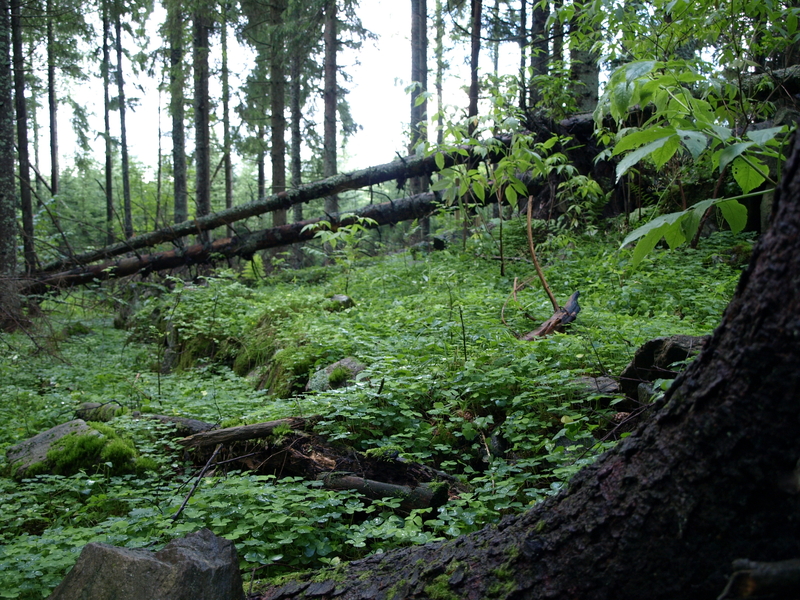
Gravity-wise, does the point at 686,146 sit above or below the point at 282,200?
below

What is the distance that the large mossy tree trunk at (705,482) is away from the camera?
99 cm

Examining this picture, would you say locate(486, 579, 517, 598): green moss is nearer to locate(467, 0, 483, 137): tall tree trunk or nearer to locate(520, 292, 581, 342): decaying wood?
locate(520, 292, 581, 342): decaying wood

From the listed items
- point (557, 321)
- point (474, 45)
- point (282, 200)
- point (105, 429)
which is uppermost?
point (474, 45)

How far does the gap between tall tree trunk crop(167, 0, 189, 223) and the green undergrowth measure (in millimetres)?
8082

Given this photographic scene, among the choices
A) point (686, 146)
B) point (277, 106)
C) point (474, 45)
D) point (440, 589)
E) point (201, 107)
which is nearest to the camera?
point (686, 146)

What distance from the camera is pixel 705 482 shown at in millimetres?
1076

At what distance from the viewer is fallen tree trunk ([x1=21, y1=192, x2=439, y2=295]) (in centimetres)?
1095

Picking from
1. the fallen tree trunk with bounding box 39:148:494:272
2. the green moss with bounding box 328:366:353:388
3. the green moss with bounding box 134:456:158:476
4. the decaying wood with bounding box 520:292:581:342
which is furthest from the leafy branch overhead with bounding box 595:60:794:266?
the fallen tree trunk with bounding box 39:148:494:272

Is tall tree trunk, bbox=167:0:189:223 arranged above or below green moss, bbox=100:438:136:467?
above

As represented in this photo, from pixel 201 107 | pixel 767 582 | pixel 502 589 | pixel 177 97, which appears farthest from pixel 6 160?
pixel 767 582

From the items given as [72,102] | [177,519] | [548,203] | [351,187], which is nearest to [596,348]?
[177,519]

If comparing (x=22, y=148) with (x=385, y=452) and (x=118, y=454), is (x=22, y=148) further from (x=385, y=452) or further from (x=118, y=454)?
(x=385, y=452)

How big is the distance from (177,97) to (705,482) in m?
17.7

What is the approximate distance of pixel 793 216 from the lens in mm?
993
